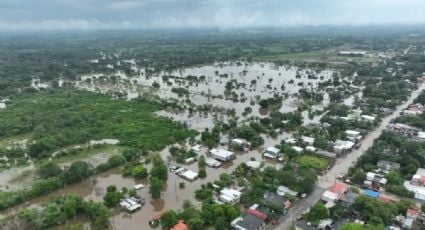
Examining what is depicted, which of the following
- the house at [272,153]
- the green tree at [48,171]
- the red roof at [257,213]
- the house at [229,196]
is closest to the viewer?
the red roof at [257,213]

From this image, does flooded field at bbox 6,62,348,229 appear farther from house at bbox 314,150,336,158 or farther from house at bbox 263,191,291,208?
house at bbox 263,191,291,208

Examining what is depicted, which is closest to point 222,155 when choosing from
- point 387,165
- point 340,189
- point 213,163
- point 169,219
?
point 213,163

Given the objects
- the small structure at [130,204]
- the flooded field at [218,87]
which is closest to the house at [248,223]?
the small structure at [130,204]

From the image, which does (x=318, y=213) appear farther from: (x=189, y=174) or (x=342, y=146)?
(x=342, y=146)

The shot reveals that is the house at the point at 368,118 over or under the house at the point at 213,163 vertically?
over

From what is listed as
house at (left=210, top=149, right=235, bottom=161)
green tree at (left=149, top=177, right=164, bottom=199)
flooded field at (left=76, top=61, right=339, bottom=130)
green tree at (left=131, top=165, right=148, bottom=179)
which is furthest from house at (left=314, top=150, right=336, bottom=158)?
green tree at (left=131, top=165, right=148, bottom=179)

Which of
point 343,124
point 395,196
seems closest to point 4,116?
point 343,124

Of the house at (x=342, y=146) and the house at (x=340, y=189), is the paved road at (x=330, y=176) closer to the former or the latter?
the house at (x=342, y=146)

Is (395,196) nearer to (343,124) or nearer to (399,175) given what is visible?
(399,175)
